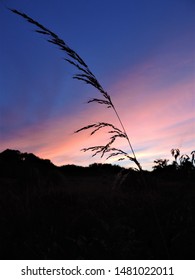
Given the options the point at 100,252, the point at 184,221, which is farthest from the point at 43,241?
the point at 184,221

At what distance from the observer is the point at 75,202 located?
6.19 meters

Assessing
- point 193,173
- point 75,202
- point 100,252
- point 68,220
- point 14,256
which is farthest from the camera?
point 75,202

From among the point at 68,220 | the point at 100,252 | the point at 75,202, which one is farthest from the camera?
the point at 75,202

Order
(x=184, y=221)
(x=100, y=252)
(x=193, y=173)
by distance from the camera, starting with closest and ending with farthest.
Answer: (x=100, y=252)
(x=184, y=221)
(x=193, y=173)

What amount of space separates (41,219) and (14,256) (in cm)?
106

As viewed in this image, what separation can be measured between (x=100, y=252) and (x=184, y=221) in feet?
3.97

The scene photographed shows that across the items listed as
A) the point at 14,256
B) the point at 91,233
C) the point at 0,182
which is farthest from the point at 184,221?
the point at 0,182

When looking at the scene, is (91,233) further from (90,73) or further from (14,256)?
(90,73)
